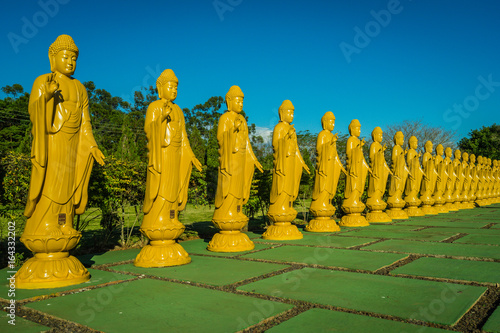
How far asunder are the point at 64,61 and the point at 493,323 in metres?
4.59

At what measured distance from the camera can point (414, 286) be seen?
12.9 ft

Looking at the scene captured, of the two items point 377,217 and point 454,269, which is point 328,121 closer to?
point 377,217

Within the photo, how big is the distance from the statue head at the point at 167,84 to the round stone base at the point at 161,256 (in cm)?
193

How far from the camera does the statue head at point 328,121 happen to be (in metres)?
8.84

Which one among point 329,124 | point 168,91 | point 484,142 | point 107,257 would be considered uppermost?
point 484,142

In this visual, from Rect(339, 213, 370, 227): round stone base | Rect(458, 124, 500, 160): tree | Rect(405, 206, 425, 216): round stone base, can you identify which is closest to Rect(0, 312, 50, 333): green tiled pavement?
Rect(339, 213, 370, 227): round stone base

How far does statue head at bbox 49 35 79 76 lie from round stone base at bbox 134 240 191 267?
2316 mm

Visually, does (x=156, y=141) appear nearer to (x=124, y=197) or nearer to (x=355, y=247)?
(x=124, y=197)

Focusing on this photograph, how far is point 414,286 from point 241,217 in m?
3.04

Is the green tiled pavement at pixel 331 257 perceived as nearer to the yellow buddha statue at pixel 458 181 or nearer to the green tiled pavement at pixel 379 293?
the green tiled pavement at pixel 379 293

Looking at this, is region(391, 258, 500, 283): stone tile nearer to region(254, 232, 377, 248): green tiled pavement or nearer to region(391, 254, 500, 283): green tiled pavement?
region(391, 254, 500, 283): green tiled pavement

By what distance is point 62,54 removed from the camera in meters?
4.40

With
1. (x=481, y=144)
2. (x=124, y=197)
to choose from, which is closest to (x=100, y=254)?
(x=124, y=197)

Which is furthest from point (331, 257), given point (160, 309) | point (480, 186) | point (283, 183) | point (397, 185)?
point (480, 186)
